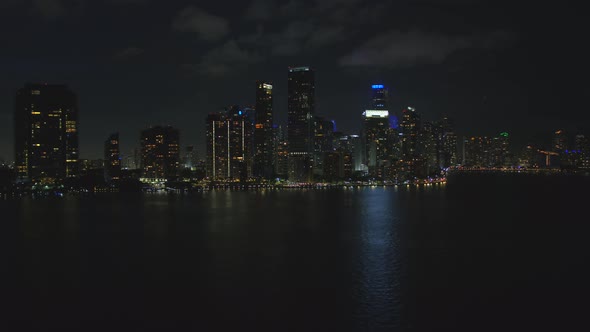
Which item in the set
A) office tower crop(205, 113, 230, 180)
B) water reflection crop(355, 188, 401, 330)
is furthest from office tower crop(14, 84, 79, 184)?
water reflection crop(355, 188, 401, 330)

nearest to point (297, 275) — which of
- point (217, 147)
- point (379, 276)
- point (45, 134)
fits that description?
point (379, 276)

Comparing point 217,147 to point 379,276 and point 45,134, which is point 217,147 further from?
point 379,276

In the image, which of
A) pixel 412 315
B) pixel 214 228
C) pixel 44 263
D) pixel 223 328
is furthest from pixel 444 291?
pixel 214 228

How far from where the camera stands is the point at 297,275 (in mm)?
26484

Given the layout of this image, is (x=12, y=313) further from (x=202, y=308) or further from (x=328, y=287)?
(x=328, y=287)

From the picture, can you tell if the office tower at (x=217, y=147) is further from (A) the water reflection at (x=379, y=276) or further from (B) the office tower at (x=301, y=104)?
(A) the water reflection at (x=379, y=276)

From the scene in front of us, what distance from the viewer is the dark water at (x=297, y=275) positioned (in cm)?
1991

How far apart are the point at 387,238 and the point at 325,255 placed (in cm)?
877

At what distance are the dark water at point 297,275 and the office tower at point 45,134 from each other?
274ft

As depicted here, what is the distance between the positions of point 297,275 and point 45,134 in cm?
12101

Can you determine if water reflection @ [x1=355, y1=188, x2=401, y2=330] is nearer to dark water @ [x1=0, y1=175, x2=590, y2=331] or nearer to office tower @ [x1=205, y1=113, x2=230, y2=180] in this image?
dark water @ [x1=0, y1=175, x2=590, y2=331]

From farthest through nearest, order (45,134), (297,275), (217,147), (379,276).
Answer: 1. (217,147)
2. (45,134)
3. (297,275)
4. (379,276)

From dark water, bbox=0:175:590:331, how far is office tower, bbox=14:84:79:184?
8355 cm

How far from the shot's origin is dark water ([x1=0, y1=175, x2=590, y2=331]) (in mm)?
19906
